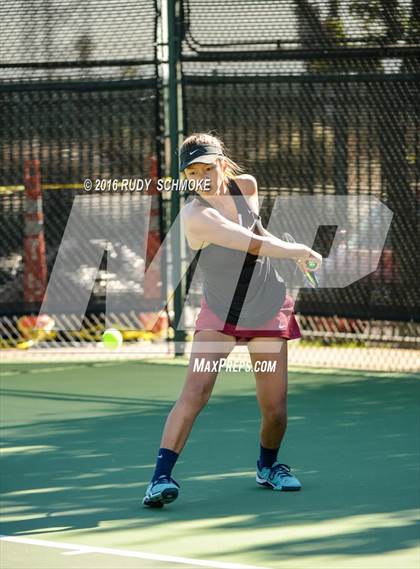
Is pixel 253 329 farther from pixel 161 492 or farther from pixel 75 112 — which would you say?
pixel 75 112

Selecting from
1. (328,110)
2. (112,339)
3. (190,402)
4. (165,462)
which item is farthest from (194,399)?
(112,339)

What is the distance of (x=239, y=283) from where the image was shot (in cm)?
675

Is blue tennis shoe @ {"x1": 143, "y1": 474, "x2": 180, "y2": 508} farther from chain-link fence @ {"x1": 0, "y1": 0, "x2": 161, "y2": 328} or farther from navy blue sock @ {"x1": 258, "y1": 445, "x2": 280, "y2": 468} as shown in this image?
chain-link fence @ {"x1": 0, "y1": 0, "x2": 161, "y2": 328}

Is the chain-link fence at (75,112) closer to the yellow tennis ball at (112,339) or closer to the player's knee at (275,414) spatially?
the yellow tennis ball at (112,339)

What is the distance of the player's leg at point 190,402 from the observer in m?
6.63

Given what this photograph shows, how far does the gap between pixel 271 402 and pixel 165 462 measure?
647 millimetres

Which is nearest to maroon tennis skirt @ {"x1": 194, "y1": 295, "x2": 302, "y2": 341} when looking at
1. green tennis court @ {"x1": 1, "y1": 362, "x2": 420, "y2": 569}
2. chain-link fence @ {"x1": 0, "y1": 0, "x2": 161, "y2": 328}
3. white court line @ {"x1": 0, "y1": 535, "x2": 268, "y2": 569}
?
green tennis court @ {"x1": 1, "y1": 362, "x2": 420, "y2": 569}

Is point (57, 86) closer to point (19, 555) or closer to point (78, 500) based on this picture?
point (78, 500)

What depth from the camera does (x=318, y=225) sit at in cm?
1159

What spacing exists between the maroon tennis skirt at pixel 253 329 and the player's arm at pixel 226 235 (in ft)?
1.33

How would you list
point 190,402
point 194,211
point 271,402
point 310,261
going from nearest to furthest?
point 310,261 < point 194,211 < point 190,402 < point 271,402

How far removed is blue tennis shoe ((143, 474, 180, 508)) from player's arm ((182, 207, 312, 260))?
1199 millimetres

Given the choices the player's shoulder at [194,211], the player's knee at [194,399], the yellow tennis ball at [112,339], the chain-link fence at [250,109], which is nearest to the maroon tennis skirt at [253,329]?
the player's knee at [194,399]

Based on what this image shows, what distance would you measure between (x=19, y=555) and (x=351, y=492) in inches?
75.7
